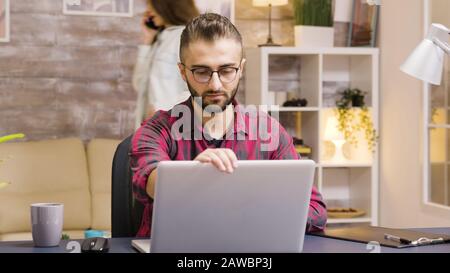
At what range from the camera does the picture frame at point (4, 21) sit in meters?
4.60

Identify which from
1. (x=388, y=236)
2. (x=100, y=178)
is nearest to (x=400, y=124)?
(x=100, y=178)

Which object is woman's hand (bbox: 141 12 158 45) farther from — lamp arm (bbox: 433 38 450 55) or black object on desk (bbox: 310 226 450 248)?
black object on desk (bbox: 310 226 450 248)

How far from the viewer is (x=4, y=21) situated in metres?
4.61

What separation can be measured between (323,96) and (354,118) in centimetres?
28

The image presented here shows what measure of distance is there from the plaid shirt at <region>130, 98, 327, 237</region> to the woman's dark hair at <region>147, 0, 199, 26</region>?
99.8 inches

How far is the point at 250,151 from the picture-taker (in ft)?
7.53

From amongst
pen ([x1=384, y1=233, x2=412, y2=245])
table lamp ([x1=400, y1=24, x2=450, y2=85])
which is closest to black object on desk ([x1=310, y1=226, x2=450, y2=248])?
pen ([x1=384, y1=233, x2=412, y2=245])

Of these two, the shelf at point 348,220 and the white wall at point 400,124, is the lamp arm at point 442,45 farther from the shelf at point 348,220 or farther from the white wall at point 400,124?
the shelf at point 348,220

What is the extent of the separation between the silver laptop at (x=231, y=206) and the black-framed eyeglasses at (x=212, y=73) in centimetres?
48

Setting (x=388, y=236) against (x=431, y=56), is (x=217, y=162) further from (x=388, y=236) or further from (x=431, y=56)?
(x=431, y=56)

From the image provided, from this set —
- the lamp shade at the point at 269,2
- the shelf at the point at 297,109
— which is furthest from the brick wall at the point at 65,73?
the shelf at the point at 297,109

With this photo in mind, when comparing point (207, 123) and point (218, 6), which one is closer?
point (207, 123)

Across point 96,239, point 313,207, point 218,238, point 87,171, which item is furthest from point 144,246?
point 87,171

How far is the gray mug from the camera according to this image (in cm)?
195
